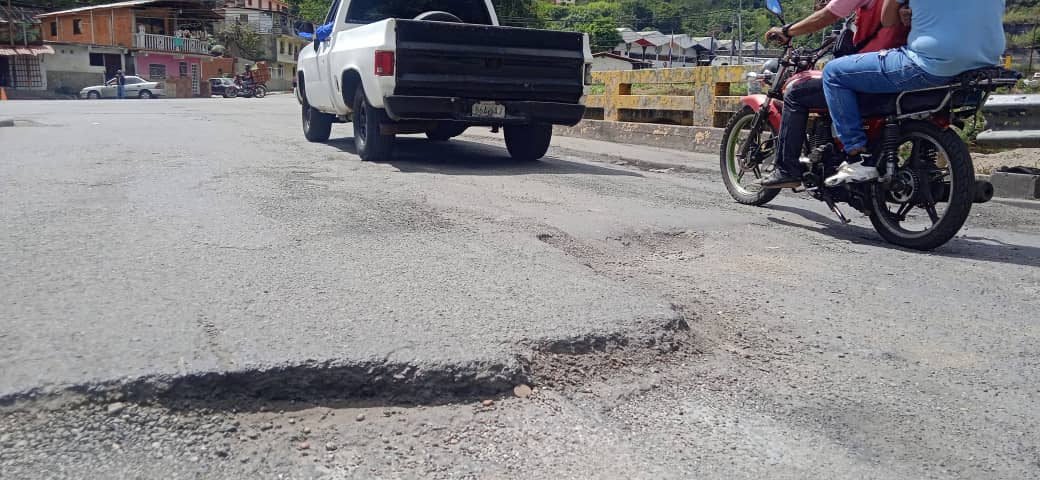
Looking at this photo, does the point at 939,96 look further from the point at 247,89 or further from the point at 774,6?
the point at 247,89

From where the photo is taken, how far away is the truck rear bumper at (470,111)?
7.11 m

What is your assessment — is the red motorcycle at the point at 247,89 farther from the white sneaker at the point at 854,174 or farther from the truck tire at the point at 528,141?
the white sneaker at the point at 854,174

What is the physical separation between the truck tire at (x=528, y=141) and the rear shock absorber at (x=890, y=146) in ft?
13.7

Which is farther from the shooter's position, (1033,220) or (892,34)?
(1033,220)

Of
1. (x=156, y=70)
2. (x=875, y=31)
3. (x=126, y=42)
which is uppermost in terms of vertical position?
(x=126, y=42)

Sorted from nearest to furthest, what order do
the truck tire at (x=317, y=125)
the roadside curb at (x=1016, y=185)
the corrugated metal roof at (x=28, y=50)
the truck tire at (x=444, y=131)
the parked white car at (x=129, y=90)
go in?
the roadside curb at (x=1016, y=185), the truck tire at (x=444, y=131), the truck tire at (x=317, y=125), the parked white car at (x=129, y=90), the corrugated metal roof at (x=28, y=50)

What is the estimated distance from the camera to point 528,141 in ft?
28.0

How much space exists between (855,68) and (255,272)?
3.46 meters

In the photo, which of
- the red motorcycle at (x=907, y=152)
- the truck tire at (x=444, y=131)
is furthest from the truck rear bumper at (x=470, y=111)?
the red motorcycle at (x=907, y=152)

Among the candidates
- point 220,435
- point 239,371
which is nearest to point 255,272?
point 239,371

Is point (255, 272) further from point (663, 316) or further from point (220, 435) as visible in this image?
point (663, 316)

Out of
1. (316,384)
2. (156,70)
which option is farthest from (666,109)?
(156,70)

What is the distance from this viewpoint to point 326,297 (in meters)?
3.06

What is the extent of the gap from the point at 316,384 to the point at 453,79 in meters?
5.29
